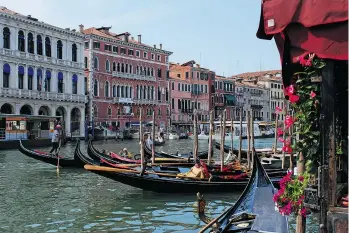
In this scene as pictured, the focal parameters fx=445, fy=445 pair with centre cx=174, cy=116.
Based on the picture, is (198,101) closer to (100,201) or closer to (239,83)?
(239,83)

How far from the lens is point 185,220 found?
5137 millimetres

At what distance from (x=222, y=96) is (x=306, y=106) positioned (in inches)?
1472

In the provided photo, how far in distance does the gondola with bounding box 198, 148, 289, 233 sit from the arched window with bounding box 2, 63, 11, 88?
59.5 feet

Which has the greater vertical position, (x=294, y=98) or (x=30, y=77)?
(x=30, y=77)

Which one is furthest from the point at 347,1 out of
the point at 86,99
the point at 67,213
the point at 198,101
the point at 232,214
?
the point at 198,101

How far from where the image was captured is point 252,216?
3842mm

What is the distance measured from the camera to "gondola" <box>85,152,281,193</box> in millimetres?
6262

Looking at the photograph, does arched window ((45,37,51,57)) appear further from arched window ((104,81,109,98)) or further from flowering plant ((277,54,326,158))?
flowering plant ((277,54,326,158))

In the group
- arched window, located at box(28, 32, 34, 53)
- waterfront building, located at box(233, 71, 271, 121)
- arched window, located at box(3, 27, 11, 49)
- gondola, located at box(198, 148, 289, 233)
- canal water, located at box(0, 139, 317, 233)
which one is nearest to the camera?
gondola, located at box(198, 148, 289, 233)

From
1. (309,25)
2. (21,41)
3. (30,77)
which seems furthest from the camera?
(30,77)

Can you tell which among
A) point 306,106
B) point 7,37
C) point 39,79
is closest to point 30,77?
point 39,79

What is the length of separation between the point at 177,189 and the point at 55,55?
18331 mm

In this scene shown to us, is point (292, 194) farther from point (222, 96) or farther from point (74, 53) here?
point (222, 96)

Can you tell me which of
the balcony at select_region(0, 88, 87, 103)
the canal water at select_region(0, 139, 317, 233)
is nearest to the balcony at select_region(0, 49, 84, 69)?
the balcony at select_region(0, 88, 87, 103)
